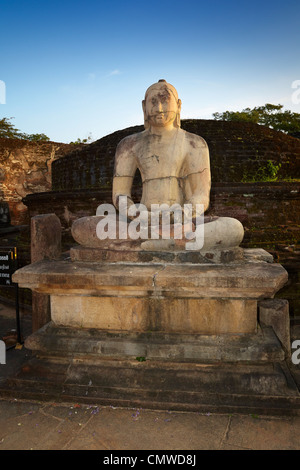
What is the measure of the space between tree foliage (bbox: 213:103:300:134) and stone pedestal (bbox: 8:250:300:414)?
1765 cm

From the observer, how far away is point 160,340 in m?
2.07

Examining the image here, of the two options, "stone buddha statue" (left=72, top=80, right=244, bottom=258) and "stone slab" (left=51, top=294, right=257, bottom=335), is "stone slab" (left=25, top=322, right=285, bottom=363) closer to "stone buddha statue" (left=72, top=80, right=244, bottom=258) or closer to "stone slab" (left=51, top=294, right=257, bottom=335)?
"stone slab" (left=51, top=294, right=257, bottom=335)

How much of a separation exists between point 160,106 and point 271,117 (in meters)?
18.4

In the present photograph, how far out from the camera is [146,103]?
107 inches

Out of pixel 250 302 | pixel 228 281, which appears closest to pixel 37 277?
pixel 228 281

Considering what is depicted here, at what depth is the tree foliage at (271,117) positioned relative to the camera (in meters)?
18.0

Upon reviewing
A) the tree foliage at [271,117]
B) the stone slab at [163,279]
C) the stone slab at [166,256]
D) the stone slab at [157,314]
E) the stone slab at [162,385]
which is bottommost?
the stone slab at [162,385]

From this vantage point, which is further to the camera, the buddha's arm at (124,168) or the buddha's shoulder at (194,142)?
the buddha's arm at (124,168)

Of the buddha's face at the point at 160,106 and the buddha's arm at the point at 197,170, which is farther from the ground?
the buddha's face at the point at 160,106

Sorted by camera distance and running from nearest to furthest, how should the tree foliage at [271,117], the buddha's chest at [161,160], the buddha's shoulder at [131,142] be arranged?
1. the buddha's chest at [161,160]
2. the buddha's shoulder at [131,142]
3. the tree foliage at [271,117]

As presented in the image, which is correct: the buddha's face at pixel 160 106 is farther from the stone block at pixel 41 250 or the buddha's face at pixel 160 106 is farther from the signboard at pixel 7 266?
the signboard at pixel 7 266

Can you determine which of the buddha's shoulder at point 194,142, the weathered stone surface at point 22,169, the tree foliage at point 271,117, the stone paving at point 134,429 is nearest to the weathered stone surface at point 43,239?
the stone paving at point 134,429

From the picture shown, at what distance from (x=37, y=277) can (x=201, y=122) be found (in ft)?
23.0

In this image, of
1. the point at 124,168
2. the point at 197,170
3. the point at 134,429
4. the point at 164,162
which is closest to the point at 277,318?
the point at 134,429
